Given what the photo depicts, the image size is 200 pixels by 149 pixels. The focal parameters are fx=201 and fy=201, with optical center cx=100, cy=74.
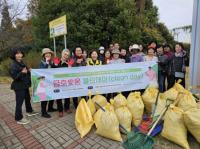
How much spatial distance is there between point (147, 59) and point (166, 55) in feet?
2.06

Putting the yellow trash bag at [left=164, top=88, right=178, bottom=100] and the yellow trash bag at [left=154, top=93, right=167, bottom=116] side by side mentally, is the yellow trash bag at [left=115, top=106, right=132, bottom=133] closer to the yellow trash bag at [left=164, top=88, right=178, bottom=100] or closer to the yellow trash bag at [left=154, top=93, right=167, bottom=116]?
the yellow trash bag at [left=154, top=93, right=167, bottom=116]

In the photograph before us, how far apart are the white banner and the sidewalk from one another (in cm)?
56

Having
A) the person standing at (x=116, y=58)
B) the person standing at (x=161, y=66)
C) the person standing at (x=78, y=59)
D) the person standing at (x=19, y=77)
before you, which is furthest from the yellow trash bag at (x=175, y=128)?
the person standing at (x=19, y=77)

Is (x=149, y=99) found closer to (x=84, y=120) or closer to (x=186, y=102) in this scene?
(x=186, y=102)

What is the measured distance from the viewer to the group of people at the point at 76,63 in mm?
4270

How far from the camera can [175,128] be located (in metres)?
3.31

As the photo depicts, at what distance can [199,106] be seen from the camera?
12.5ft

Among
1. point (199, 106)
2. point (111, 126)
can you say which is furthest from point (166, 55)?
point (111, 126)

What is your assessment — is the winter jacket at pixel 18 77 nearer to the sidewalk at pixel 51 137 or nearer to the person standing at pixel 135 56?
the sidewalk at pixel 51 137

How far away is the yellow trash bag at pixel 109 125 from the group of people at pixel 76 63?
151cm

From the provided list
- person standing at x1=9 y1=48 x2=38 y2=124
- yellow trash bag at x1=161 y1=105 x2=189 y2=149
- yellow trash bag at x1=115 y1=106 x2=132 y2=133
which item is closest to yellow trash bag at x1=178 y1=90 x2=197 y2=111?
yellow trash bag at x1=161 y1=105 x2=189 y2=149

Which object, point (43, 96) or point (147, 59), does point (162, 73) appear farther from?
point (43, 96)

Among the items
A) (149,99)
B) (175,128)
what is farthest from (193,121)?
(149,99)

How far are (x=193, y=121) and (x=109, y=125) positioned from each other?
1.36 meters
